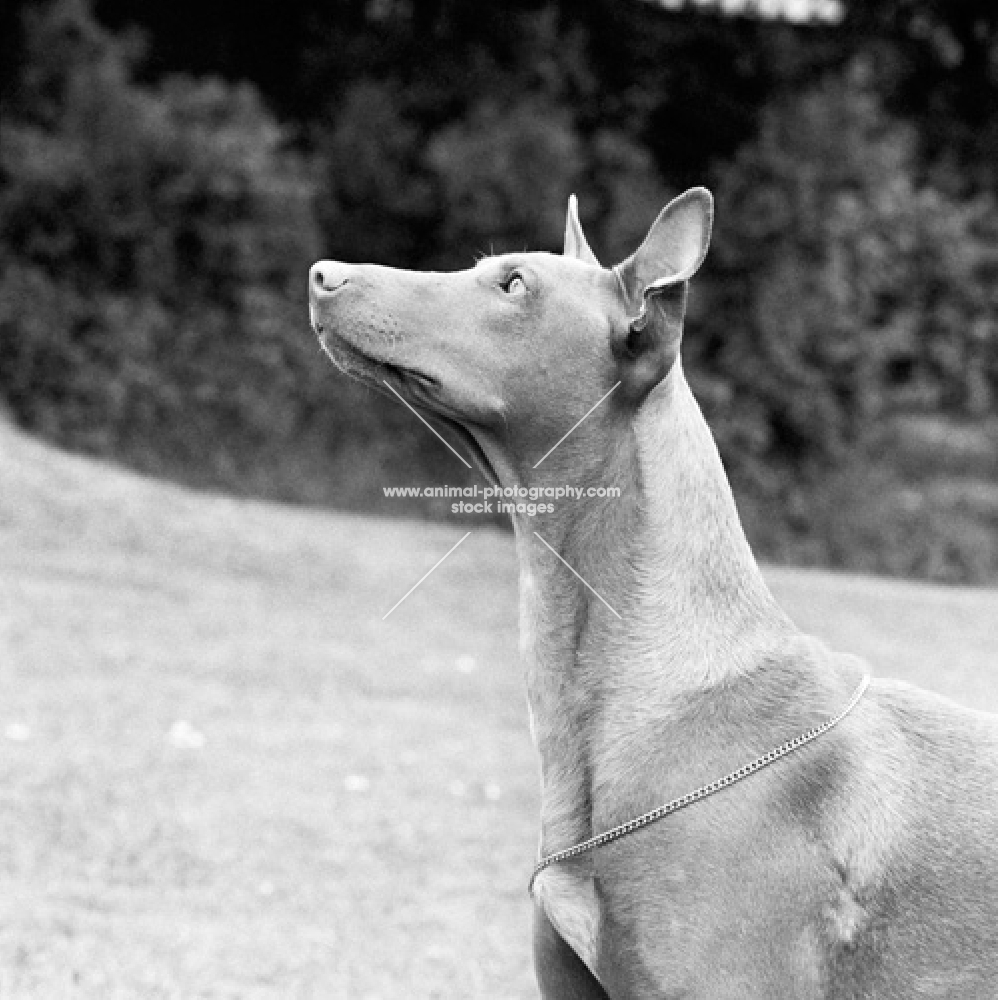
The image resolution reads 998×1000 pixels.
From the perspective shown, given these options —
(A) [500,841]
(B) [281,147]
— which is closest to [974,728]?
(A) [500,841]

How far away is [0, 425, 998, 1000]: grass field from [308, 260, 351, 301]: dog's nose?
2380mm

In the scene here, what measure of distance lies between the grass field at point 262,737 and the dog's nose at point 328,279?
2380mm

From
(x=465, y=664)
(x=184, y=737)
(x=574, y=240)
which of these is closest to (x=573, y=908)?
(x=574, y=240)

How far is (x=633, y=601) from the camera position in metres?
2.98

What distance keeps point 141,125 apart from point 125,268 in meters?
1.48

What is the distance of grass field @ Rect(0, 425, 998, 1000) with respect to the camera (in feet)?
16.0

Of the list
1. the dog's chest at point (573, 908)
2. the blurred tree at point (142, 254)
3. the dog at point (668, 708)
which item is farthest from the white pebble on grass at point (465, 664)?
the dog's chest at point (573, 908)

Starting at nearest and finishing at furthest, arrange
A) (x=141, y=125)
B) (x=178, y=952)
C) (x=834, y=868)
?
(x=834, y=868) → (x=178, y=952) → (x=141, y=125)

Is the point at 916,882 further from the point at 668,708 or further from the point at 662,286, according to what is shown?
the point at 662,286

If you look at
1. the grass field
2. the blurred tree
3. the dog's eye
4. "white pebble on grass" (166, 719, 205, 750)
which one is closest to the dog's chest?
the dog's eye

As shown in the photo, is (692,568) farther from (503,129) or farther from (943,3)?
(943,3)

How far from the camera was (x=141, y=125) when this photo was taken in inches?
556

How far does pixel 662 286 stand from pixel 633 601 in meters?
0.64

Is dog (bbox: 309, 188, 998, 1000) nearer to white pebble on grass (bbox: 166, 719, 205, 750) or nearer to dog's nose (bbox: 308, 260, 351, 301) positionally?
dog's nose (bbox: 308, 260, 351, 301)
